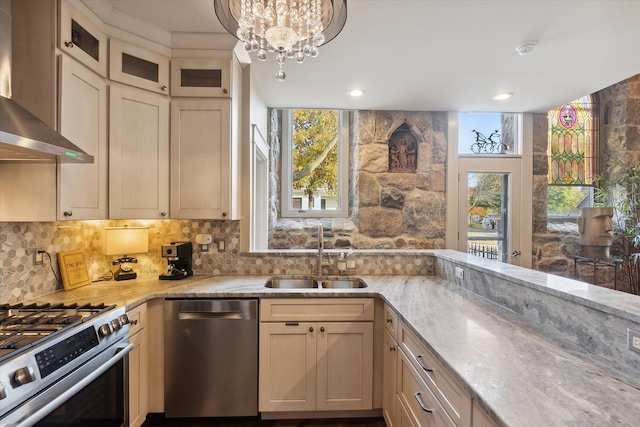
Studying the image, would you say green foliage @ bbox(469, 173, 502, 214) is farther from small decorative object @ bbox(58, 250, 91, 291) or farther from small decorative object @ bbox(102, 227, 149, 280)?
small decorative object @ bbox(58, 250, 91, 291)

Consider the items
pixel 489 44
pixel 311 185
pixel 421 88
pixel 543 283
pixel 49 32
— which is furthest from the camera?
pixel 311 185

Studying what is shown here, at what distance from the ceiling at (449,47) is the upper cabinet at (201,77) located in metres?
0.19

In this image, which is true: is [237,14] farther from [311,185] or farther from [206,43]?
[311,185]

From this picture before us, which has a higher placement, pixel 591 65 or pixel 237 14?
pixel 591 65

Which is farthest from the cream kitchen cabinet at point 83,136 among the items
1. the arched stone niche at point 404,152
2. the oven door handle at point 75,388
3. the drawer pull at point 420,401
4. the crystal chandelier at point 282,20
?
the arched stone niche at point 404,152

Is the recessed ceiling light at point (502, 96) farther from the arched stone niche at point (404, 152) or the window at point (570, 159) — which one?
the window at point (570, 159)

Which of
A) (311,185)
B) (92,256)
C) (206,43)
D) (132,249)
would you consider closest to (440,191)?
(311,185)

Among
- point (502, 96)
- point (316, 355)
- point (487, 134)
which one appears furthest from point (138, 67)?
point (487, 134)

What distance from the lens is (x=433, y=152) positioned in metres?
3.45

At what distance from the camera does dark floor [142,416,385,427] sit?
2.03 m

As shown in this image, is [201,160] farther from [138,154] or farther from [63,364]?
[63,364]

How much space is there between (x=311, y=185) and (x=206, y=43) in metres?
1.90

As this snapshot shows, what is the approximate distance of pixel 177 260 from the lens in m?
2.36

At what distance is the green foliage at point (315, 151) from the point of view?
12.1 feet
